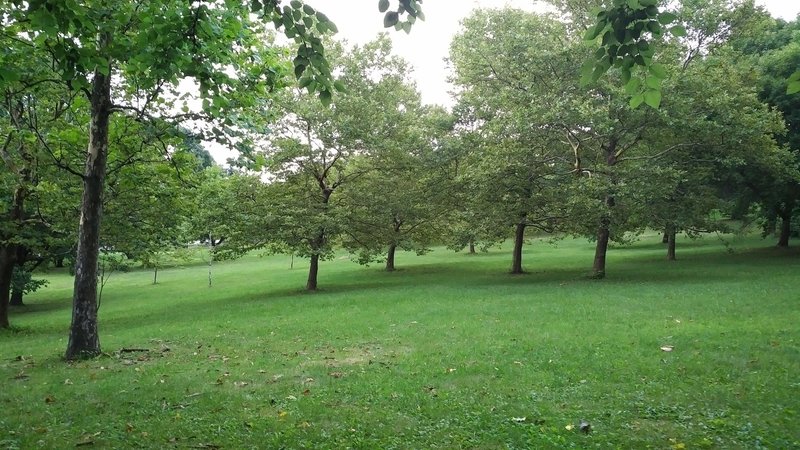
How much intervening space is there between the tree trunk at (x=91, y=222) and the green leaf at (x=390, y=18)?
23.5 feet

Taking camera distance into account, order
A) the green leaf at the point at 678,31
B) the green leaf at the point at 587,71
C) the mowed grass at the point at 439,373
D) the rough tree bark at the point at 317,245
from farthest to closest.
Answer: the rough tree bark at the point at 317,245 → the mowed grass at the point at 439,373 → the green leaf at the point at 587,71 → the green leaf at the point at 678,31

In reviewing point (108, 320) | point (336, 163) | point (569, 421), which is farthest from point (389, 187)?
point (569, 421)

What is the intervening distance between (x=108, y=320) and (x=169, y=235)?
353 cm

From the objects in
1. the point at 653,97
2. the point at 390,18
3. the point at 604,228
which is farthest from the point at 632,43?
the point at 604,228

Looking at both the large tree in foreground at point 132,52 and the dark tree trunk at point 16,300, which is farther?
the dark tree trunk at point 16,300

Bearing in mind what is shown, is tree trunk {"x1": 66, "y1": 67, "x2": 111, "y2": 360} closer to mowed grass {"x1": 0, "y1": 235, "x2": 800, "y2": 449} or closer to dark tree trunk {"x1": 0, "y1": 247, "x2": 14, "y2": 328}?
mowed grass {"x1": 0, "y1": 235, "x2": 800, "y2": 449}

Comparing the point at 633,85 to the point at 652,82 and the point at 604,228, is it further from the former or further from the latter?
the point at 604,228

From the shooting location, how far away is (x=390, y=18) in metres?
4.20

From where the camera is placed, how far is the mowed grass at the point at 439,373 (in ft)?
17.1

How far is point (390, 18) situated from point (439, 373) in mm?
5118

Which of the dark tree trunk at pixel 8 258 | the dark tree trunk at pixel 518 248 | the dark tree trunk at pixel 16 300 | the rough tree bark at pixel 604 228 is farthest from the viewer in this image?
the dark tree trunk at pixel 16 300

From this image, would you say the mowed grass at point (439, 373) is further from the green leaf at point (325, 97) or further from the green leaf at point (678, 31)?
the green leaf at point (678, 31)

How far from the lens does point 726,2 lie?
21.2 meters

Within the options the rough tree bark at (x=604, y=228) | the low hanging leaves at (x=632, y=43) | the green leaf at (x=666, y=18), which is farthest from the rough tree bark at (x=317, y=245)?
the green leaf at (x=666, y=18)
